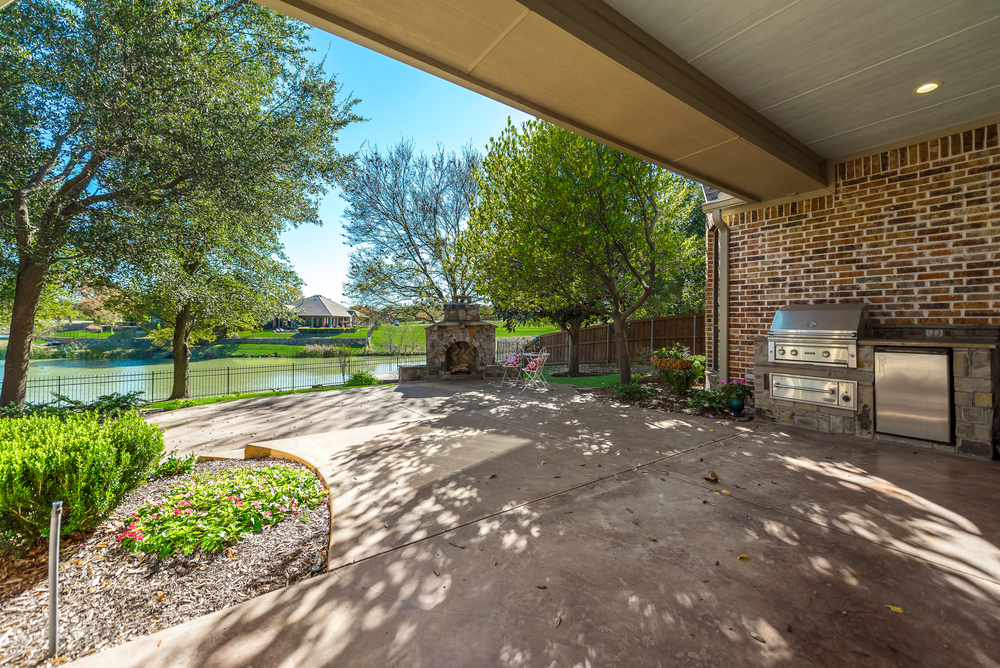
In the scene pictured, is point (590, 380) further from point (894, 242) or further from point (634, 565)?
point (634, 565)

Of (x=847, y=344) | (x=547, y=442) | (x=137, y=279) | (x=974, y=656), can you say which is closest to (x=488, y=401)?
(x=547, y=442)

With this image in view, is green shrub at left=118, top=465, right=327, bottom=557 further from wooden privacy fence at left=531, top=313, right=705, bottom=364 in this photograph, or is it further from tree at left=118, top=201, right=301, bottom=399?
wooden privacy fence at left=531, top=313, right=705, bottom=364

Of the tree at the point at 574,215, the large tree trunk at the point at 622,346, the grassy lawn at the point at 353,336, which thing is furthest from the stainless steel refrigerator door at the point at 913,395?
the grassy lawn at the point at 353,336

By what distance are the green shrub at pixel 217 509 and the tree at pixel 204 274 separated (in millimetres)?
5688

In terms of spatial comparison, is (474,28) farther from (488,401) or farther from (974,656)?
(488,401)

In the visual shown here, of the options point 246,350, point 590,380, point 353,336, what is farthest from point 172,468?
point 353,336

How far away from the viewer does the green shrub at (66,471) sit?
2002 millimetres

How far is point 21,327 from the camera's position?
6531 millimetres

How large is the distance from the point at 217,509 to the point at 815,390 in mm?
5897

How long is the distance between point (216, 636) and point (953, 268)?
6719 mm

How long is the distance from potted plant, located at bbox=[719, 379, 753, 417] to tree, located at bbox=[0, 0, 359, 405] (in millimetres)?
8405

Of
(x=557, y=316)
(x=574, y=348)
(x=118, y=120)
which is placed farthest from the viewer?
(x=574, y=348)

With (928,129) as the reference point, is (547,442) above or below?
below

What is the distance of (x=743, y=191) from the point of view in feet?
17.4
